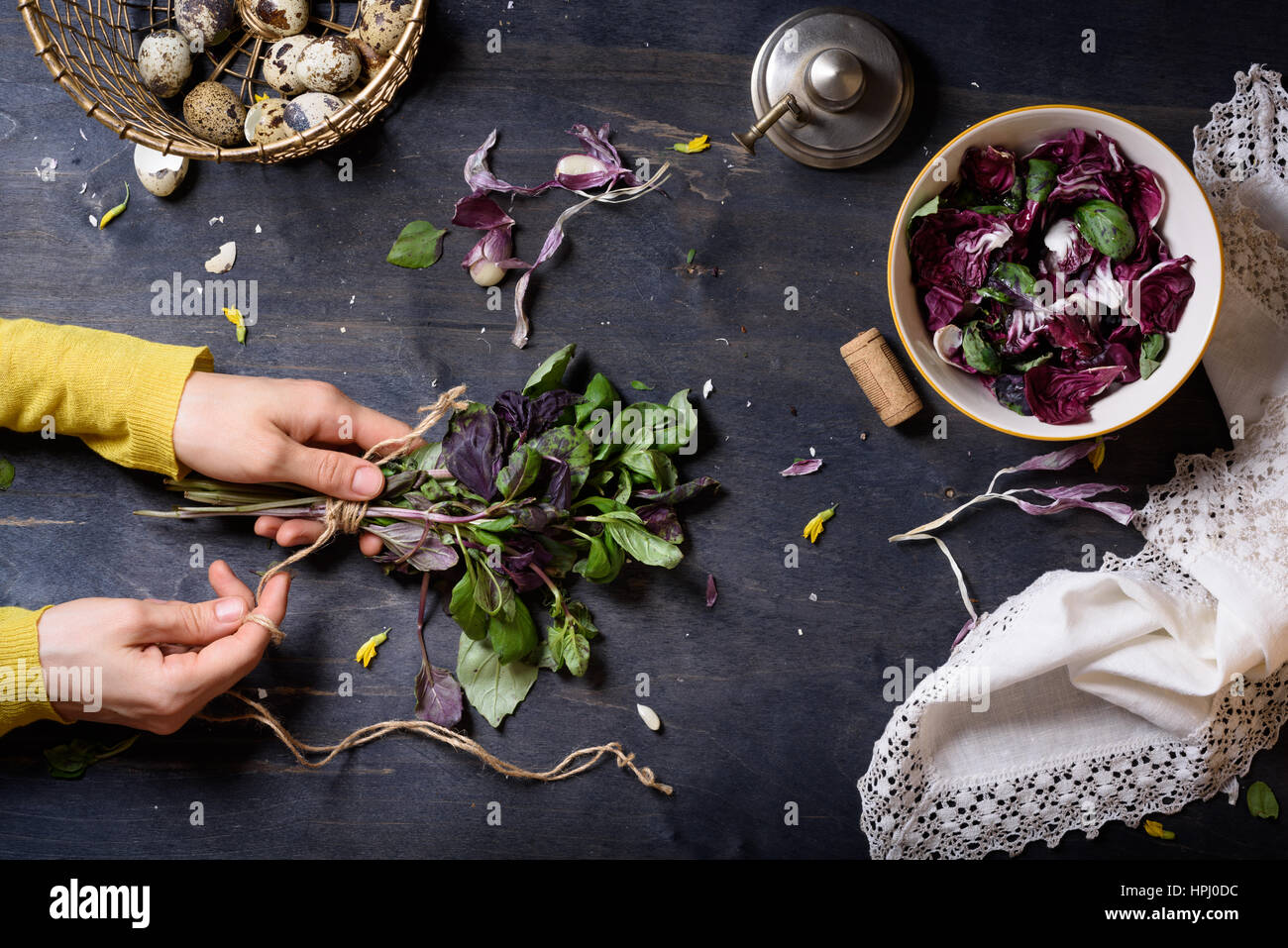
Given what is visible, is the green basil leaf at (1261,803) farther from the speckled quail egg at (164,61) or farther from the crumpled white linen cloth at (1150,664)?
the speckled quail egg at (164,61)

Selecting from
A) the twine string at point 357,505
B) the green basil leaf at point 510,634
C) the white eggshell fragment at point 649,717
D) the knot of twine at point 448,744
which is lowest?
the knot of twine at point 448,744

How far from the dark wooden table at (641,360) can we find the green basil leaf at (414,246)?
0.02m

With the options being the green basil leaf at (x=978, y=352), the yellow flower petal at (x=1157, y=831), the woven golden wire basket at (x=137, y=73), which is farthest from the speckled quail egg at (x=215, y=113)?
the yellow flower petal at (x=1157, y=831)

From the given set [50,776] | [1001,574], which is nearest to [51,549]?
[50,776]

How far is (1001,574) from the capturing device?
40.6 inches

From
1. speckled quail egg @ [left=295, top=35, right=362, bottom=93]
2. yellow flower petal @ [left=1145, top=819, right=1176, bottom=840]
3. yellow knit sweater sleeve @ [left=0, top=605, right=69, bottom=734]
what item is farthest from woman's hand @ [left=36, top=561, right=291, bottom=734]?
yellow flower petal @ [left=1145, top=819, right=1176, bottom=840]

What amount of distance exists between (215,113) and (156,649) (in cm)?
62

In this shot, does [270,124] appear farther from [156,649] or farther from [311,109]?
[156,649]

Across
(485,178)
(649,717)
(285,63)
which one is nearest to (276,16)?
(285,63)

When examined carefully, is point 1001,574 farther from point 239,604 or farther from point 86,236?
point 86,236

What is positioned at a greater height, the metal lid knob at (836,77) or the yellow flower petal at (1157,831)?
the metal lid knob at (836,77)

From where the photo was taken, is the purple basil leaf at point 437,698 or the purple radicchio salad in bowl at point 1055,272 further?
the purple basil leaf at point 437,698

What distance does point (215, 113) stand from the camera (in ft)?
3.25

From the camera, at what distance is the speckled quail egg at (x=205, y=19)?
0.99 meters
